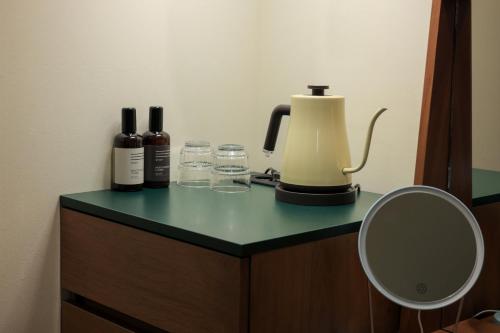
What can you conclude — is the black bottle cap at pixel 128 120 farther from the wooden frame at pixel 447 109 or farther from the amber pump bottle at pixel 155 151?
the wooden frame at pixel 447 109

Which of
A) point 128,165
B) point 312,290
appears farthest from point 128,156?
point 312,290

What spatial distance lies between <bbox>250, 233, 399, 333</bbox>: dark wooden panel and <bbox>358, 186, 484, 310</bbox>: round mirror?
112 mm

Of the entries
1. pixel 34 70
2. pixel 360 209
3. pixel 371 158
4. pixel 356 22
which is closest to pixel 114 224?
pixel 34 70

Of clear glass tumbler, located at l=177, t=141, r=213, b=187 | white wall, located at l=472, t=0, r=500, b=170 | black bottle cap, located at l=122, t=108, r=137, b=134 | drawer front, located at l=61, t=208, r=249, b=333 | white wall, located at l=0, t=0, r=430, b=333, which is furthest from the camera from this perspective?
clear glass tumbler, located at l=177, t=141, r=213, b=187

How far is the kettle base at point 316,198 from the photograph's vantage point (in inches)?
52.7

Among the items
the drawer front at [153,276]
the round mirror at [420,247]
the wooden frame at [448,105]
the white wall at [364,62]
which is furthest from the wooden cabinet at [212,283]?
the white wall at [364,62]

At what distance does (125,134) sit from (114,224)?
25cm

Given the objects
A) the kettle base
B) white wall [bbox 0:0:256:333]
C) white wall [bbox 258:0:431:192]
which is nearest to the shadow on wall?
white wall [bbox 0:0:256:333]

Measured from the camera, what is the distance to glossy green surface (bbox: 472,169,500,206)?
1262 mm

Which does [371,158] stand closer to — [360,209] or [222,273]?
[360,209]

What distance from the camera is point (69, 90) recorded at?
55.0 inches

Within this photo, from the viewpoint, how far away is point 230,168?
154 centimetres

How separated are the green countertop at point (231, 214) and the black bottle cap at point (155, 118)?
0.14m

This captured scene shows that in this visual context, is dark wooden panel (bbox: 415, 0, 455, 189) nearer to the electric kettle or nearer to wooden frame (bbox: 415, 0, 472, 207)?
wooden frame (bbox: 415, 0, 472, 207)
